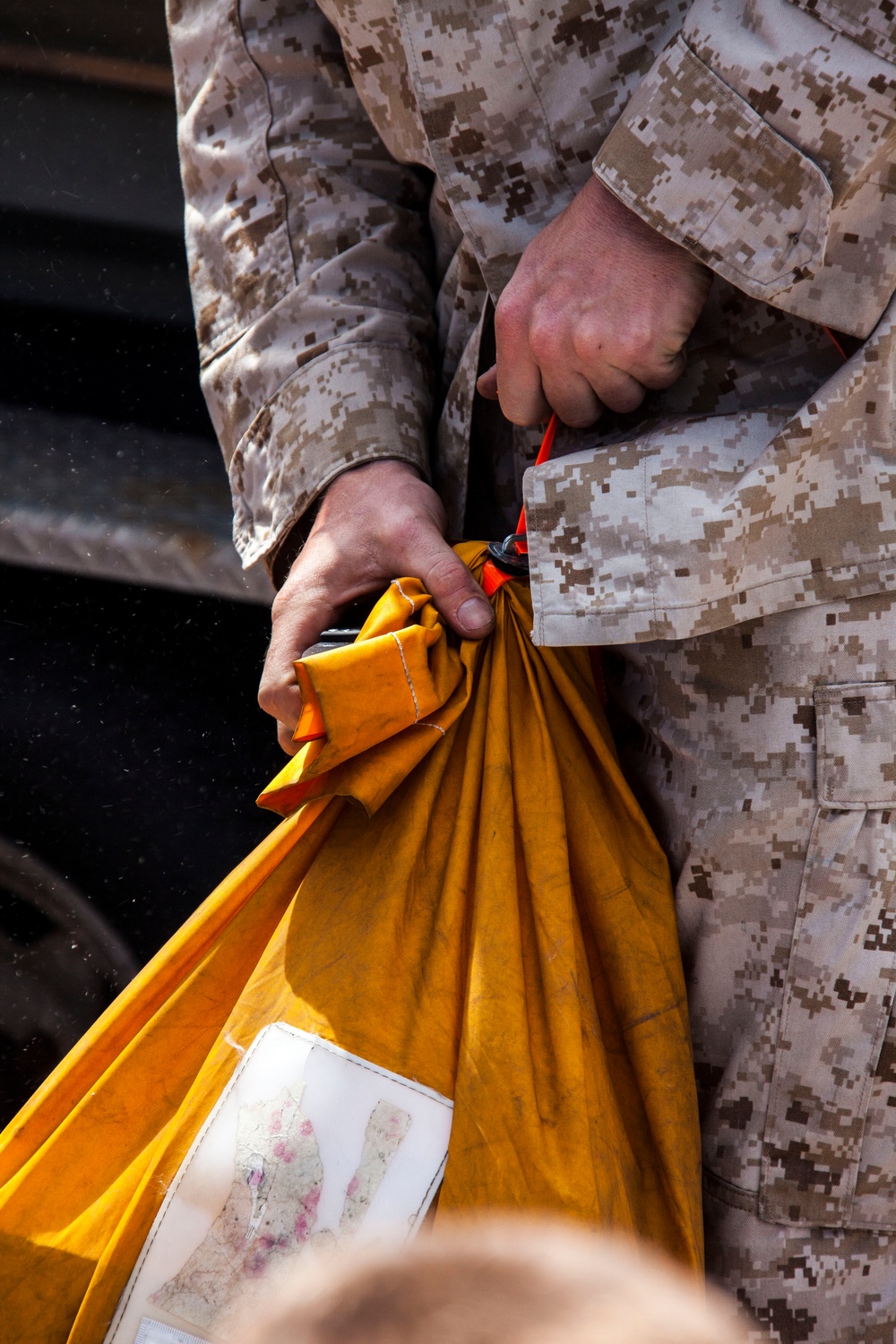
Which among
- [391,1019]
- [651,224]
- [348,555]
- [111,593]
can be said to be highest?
[651,224]

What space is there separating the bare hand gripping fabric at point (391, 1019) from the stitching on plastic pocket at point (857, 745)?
161mm

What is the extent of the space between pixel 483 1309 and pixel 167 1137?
0.54 m

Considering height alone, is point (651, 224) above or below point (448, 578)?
above

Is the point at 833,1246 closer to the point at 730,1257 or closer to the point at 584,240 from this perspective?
the point at 730,1257

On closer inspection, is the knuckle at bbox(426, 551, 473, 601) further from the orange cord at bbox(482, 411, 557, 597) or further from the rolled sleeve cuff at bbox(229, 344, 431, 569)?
the rolled sleeve cuff at bbox(229, 344, 431, 569)

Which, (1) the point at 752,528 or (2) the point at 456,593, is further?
(2) the point at 456,593

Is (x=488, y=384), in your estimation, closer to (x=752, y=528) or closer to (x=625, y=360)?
(x=625, y=360)

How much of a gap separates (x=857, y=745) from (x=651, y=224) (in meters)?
0.40

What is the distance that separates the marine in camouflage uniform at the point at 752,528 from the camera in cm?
77

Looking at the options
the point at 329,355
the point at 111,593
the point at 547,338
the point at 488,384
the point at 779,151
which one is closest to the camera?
the point at 779,151

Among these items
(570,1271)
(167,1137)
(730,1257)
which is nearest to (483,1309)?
(570,1271)

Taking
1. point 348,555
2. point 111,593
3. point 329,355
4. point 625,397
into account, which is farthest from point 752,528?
point 111,593

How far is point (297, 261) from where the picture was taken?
3.74ft

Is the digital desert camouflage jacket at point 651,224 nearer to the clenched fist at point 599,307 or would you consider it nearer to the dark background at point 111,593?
the clenched fist at point 599,307
